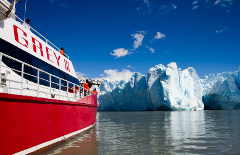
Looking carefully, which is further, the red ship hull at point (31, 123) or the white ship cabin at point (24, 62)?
the white ship cabin at point (24, 62)

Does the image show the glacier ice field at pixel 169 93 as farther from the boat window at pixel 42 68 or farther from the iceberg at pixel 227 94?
the boat window at pixel 42 68

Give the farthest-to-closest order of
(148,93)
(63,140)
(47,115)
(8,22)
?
(148,93), (63,140), (8,22), (47,115)

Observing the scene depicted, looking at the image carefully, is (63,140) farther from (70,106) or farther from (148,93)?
(148,93)

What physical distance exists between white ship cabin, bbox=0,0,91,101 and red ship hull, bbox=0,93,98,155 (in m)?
0.25

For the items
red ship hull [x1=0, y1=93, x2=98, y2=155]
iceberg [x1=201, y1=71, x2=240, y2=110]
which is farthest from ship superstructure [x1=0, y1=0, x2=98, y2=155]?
iceberg [x1=201, y1=71, x2=240, y2=110]

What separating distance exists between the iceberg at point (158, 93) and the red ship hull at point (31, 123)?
3434 centimetres

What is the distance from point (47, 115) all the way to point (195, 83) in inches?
1950

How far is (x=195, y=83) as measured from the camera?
48.2m

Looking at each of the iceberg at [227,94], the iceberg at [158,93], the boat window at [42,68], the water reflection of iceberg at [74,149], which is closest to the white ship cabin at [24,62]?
the boat window at [42,68]

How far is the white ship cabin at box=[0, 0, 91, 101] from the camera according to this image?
384 cm

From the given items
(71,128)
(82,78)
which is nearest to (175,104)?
(82,78)

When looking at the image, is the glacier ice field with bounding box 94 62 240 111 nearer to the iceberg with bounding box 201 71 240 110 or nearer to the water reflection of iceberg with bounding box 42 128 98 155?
the iceberg with bounding box 201 71 240 110

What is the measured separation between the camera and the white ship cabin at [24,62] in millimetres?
3842

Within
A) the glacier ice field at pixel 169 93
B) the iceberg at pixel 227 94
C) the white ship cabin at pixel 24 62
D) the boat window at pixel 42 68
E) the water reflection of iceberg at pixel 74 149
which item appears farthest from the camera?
the glacier ice field at pixel 169 93
